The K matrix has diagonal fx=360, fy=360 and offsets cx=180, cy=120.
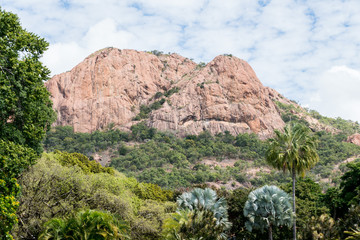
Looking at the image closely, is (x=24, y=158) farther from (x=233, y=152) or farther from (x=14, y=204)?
(x=233, y=152)

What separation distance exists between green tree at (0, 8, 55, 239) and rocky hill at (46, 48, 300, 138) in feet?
307

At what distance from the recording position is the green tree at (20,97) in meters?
16.5

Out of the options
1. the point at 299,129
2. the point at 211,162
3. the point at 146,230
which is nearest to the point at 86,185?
the point at 146,230

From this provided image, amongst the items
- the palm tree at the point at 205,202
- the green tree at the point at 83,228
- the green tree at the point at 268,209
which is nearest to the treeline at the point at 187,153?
the palm tree at the point at 205,202

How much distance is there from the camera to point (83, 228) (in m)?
15.7

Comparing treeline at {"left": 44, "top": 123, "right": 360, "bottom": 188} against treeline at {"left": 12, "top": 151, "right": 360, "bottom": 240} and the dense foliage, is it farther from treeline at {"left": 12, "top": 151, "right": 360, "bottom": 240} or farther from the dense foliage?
the dense foliage

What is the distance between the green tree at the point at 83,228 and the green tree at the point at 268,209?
12434 millimetres

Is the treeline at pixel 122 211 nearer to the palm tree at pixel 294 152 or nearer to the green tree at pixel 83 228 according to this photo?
the green tree at pixel 83 228

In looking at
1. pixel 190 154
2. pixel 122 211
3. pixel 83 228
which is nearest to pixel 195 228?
pixel 122 211

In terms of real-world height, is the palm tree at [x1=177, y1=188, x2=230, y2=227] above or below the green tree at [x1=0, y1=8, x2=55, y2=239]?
below

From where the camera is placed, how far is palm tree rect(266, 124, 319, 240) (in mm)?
24581

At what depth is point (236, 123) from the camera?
114625mm

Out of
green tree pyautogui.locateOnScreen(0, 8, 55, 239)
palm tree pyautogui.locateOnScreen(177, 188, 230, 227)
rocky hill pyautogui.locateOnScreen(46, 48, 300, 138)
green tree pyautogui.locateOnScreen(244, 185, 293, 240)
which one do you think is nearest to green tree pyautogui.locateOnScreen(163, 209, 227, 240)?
green tree pyautogui.locateOnScreen(244, 185, 293, 240)


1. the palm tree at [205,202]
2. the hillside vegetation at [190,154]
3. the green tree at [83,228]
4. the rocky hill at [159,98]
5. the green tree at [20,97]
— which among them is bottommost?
the green tree at [83,228]
